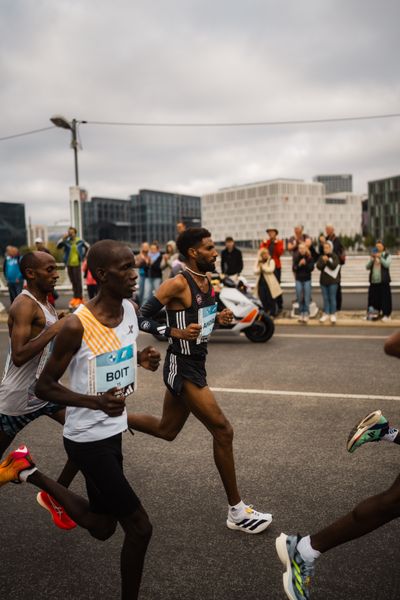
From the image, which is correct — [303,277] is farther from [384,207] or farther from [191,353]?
[384,207]

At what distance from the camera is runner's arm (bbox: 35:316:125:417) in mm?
2539

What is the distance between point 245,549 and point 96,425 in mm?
1241

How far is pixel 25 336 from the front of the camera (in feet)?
11.4

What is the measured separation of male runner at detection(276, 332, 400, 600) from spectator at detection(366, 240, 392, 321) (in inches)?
382

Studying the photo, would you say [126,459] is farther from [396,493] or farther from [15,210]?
[15,210]

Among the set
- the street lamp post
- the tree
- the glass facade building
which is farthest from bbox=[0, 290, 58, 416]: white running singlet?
the glass facade building

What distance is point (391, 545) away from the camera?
3119 millimetres

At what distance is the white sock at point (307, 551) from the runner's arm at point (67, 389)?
3.53 ft

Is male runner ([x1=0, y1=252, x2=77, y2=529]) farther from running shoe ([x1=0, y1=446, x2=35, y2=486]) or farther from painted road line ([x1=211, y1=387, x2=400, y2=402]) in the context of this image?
painted road line ([x1=211, y1=387, x2=400, y2=402])

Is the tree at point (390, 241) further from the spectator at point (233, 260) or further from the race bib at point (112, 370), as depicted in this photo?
the race bib at point (112, 370)

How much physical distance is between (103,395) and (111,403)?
0.05m

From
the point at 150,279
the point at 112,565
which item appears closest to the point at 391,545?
the point at 112,565

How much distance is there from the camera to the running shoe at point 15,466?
301cm

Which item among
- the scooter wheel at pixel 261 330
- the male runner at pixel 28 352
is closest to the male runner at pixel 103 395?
the male runner at pixel 28 352
